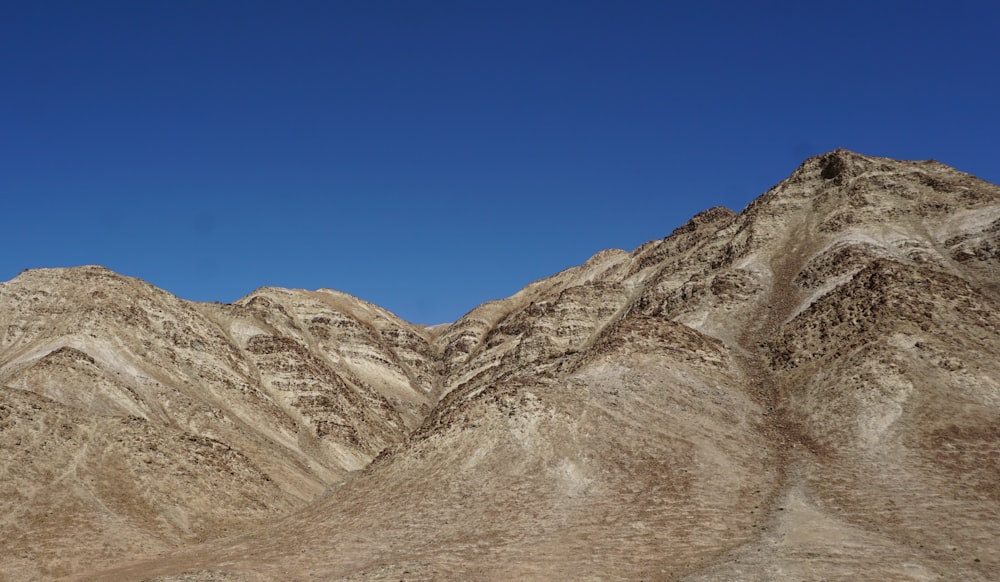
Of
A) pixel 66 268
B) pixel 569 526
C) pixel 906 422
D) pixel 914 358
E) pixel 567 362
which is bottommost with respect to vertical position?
pixel 569 526

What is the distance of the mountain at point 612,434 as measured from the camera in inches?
1570

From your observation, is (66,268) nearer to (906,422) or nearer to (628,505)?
(628,505)

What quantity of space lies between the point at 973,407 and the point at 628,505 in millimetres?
26367

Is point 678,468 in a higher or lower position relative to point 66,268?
lower

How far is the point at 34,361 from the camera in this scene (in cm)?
7181

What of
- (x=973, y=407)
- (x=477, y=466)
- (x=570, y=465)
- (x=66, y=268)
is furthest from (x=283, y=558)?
(x=66, y=268)

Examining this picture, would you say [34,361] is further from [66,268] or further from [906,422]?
[906,422]

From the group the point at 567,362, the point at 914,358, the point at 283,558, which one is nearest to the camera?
the point at 283,558

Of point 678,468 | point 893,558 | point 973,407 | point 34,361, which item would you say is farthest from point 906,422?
point 34,361

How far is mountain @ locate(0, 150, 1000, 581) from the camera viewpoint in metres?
39.9

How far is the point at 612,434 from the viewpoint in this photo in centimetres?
5206

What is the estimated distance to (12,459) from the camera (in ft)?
174

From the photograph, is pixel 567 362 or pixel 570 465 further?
pixel 567 362

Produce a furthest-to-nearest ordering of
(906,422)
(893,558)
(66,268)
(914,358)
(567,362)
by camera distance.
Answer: (66,268)
(567,362)
(914,358)
(906,422)
(893,558)
